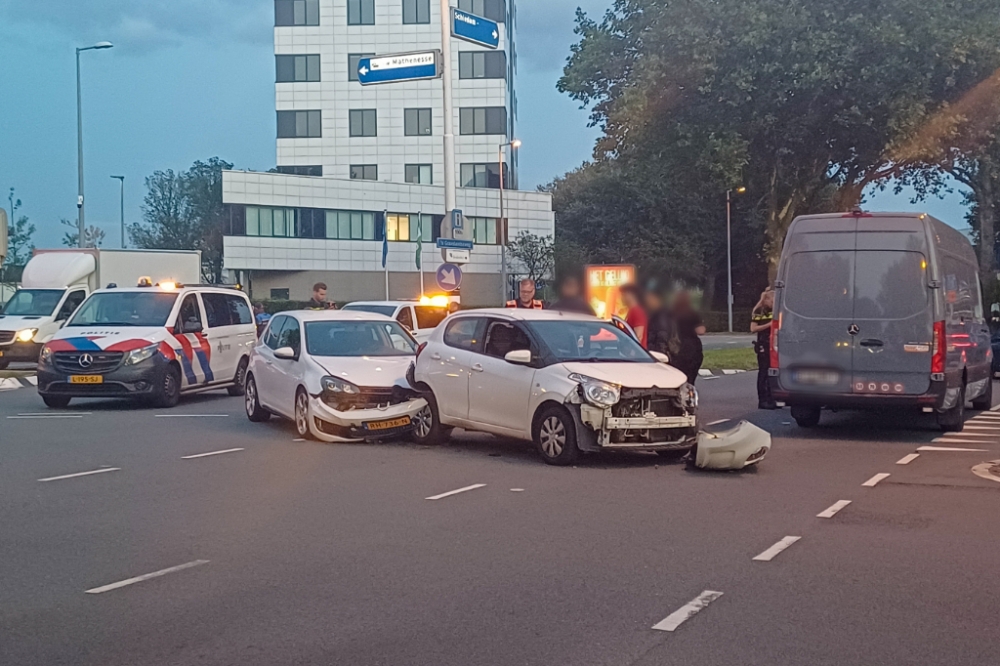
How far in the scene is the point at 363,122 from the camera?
68.6 metres

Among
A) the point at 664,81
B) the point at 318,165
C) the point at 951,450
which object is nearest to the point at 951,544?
the point at 951,450

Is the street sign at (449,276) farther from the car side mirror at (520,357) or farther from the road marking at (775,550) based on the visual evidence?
the road marking at (775,550)

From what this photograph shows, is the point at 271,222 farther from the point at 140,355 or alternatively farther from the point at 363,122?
the point at 140,355

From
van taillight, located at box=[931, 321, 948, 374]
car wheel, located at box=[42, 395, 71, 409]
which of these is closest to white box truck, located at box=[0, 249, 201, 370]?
car wheel, located at box=[42, 395, 71, 409]

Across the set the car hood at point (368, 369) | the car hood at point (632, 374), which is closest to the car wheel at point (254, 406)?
the car hood at point (368, 369)

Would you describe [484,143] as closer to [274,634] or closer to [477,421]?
[477,421]

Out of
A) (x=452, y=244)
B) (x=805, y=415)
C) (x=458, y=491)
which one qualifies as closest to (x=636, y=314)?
(x=805, y=415)

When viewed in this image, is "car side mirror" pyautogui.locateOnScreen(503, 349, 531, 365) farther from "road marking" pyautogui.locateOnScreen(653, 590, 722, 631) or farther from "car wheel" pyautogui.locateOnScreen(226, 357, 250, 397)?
"car wheel" pyautogui.locateOnScreen(226, 357, 250, 397)

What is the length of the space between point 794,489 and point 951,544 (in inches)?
98.6

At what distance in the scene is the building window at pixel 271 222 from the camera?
201 feet

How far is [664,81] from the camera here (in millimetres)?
33969

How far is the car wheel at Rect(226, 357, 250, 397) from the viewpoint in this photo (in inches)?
819

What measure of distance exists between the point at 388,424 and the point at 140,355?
5.95m

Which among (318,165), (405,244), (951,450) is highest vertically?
(318,165)
